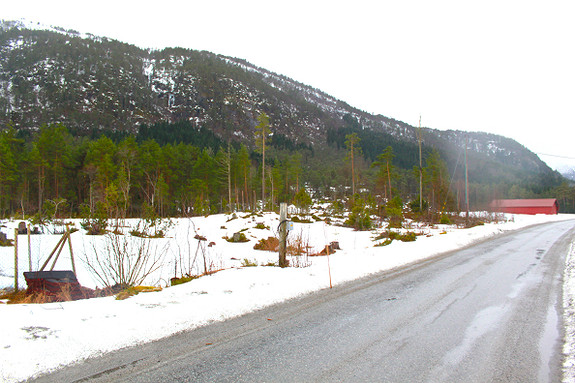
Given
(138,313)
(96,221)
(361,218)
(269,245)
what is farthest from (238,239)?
(138,313)

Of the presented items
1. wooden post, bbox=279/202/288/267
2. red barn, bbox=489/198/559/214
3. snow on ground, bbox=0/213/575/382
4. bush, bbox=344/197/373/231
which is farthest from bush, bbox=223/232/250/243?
red barn, bbox=489/198/559/214

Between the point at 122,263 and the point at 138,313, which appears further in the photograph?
the point at 122,263

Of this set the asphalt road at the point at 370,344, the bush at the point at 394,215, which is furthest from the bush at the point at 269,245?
the bush at the point at 394,215

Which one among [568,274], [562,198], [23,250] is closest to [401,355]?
[568,274]

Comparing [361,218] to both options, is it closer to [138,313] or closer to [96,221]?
[96,221]

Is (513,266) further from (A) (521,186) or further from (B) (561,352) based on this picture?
(A) (521,186)

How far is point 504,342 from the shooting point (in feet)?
13.1

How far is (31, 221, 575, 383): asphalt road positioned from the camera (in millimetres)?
3178

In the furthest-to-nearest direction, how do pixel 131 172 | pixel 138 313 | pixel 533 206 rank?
pixel 533 206 → pixel 131 172 → pixel 138 313

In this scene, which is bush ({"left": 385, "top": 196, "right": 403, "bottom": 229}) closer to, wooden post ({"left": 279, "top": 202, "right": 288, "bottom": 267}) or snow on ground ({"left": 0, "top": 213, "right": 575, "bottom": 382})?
snow on ground ({"left": 0, "top": 213, "right": 575, "bottom": 382})

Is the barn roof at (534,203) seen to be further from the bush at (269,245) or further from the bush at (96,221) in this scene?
the bush at (96,221)

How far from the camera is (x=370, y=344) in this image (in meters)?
3.90

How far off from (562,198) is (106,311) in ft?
407

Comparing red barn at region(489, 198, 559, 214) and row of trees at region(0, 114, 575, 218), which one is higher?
row of trees at region(0, 114, 575, 218)
